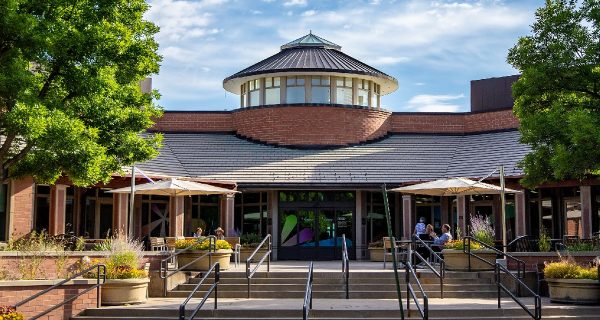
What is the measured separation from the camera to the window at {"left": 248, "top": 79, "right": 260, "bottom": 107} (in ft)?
112

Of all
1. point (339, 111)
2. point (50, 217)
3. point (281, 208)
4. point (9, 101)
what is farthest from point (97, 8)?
point (339, 111)

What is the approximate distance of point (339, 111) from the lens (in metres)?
33.0

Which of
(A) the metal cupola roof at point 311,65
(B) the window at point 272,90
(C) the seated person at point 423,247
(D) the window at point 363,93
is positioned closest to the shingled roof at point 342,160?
(D) the window at point 363,93

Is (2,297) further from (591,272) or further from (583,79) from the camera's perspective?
(583,79)

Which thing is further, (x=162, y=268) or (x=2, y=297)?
(x=162, y=268)

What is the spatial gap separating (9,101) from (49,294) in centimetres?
416

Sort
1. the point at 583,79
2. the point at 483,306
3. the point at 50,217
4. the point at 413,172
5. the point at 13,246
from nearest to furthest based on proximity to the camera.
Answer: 1. the point at 483,306
2. the point at 583,79
3. the point at 13,246
4. the point at 50,217
5. the point at 413,172

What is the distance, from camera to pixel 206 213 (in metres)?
31.1

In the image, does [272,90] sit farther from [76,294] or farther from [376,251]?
[76,294]

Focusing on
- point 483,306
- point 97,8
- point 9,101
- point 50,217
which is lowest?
point 483,306

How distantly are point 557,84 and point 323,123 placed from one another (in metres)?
14.6

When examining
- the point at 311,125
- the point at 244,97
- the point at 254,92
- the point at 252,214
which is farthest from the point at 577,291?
the point at 244,97

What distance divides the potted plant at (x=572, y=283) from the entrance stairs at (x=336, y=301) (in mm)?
455

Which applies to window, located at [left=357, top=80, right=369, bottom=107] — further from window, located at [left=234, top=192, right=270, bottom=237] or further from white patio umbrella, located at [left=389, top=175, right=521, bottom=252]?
white patio umbrella, located at [left=389, top=175, right=521, bottom=252]
